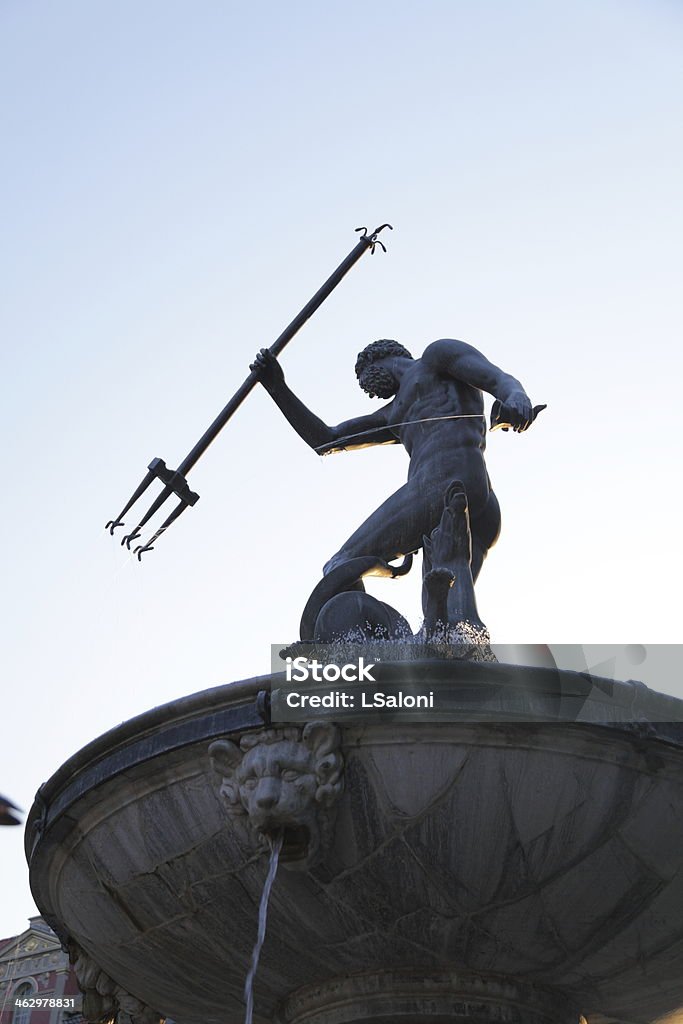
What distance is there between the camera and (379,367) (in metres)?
8.43

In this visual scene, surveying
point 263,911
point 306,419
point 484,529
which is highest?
point 306,419

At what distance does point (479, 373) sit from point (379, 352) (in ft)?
3.31

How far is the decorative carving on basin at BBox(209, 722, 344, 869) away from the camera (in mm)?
5652

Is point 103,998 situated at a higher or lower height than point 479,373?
lower

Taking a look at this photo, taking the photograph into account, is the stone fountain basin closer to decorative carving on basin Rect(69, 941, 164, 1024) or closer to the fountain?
the fountain

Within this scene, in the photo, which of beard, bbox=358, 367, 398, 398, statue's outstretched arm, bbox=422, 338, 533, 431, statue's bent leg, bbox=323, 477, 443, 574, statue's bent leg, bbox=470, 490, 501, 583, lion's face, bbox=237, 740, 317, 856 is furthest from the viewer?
beard, bbox=358, 367, 398, 398

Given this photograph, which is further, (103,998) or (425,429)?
(425,429)

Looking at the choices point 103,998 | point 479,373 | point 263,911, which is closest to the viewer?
point 263,911

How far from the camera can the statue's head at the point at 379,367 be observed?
8383mm

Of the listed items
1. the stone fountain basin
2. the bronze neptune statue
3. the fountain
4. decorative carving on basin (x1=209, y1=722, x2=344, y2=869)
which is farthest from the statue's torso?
decorative carving on basin (x1=209, y1=722, x2=344, y2=869)

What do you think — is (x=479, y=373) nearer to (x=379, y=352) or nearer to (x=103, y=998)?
(x=379, y=352)

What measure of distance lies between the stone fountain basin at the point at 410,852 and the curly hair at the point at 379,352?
3129mm

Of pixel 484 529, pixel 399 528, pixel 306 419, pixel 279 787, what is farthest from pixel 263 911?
pixel 306 419

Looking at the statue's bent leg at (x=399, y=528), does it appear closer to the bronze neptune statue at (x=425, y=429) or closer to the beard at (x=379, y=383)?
the bronze neptune statue at (x=425, y=429)
